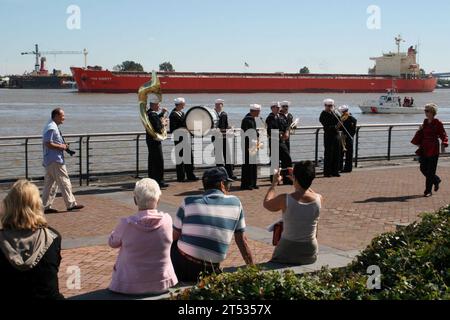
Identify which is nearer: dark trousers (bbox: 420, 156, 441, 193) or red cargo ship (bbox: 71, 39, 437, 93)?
dark trousers (bbox: 420, 156, 441, 193)

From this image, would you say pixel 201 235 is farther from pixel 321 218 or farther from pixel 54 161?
pixel 54 161

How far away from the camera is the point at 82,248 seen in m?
7.63

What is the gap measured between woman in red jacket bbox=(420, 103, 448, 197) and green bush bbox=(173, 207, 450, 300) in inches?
270

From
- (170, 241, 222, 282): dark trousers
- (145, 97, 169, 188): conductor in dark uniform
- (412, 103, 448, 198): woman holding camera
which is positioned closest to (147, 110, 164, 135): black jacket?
(145, 97, 169, 188): conductor in dark uniform

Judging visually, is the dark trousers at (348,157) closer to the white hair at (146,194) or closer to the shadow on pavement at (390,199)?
the shadow on pavement at (390,199)

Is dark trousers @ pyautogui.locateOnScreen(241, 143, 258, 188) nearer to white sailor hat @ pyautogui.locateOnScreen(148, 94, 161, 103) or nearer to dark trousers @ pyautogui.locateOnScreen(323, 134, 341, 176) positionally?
white sailor hat @ pyautogui.locateOnScreen(148, 94, 161, 103)

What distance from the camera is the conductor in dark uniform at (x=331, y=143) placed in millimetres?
14344

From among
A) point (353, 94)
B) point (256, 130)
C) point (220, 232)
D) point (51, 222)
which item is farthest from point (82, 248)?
point (353, 94)

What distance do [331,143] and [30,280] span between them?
10822 mm

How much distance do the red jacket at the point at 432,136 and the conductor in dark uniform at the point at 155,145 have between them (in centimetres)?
448

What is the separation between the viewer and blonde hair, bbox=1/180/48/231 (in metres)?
4.27

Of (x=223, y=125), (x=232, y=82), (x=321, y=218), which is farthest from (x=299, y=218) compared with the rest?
(x=232, y=82)

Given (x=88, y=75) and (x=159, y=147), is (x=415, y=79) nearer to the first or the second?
(x=88, y=75)
